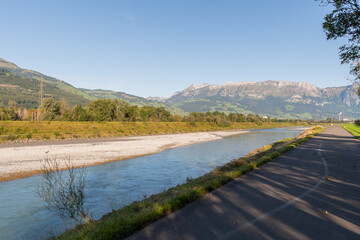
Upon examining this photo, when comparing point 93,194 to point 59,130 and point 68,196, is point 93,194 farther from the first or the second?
point 59,130

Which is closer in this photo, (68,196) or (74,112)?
(68,196)

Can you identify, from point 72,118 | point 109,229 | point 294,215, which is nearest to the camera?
point 109,229

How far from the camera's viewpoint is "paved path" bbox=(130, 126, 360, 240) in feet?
17.9

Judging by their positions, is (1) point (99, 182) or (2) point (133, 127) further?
(2) point (133, 127)

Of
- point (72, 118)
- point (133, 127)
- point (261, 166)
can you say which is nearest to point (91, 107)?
point (72, 118)

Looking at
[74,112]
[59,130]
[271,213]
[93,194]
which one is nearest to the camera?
[271,213]

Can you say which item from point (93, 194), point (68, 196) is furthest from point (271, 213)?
point (93, 194)

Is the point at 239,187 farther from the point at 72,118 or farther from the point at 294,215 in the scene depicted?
the point at 72,118

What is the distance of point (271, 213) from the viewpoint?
6703 millimetres

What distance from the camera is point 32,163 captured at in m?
23.5

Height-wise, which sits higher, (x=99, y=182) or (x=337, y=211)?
(x=337, y=211)

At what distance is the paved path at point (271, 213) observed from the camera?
17.9 ft

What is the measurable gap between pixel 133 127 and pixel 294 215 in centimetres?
7775

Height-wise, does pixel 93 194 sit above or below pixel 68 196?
below
